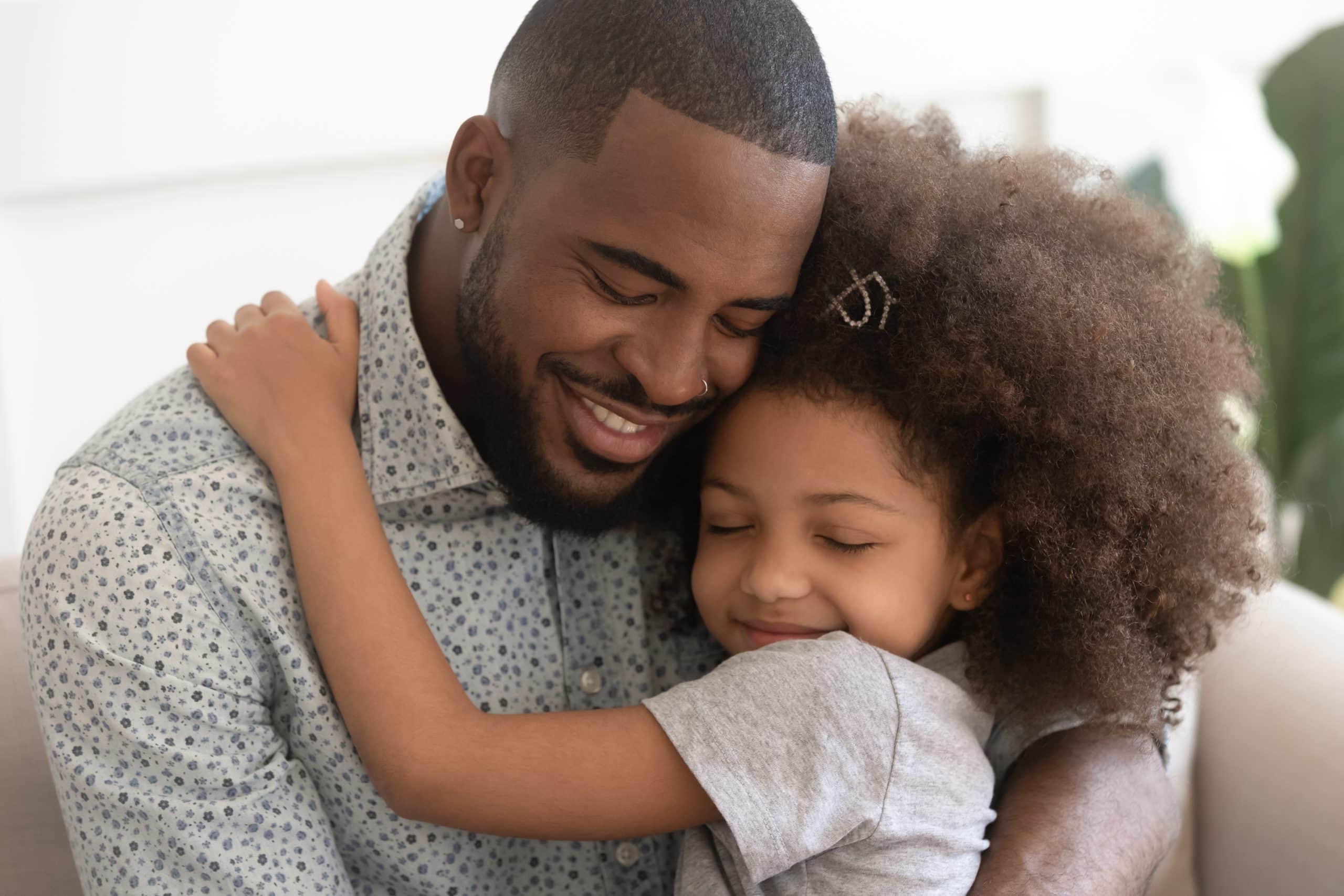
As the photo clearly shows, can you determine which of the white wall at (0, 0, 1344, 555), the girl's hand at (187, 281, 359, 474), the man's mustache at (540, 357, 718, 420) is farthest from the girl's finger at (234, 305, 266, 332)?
the white wall at (0, 0, 1344, 555)

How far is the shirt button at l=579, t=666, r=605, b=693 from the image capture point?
4.70 ft

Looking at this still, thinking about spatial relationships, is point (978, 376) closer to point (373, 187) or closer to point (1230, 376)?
point (1230, 376)

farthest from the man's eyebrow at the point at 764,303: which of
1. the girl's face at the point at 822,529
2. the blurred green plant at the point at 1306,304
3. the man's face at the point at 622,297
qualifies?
the blurred green plant at the point at 1306,304

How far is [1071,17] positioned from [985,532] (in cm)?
201

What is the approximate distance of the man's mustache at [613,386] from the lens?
1256mm

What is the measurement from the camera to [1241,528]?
1405mm

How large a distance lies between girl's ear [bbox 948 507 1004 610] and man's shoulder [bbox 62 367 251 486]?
78 centimetres

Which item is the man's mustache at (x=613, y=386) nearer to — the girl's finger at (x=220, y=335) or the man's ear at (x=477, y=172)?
the man's ear at (x=477, y=172)

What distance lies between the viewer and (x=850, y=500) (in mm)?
1312

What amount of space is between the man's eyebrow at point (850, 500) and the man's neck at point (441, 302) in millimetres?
404

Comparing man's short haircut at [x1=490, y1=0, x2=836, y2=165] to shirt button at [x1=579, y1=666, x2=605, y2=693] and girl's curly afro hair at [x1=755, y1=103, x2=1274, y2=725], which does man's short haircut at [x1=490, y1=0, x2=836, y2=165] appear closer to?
girl's curly afro hair at [x1=755, y1=103, x2=1274, y2=725]

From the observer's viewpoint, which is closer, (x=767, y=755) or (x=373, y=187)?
(x=767, y=755)

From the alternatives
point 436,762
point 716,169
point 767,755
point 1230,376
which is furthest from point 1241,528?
point 436,762

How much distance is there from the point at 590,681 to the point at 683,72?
2.20 ft
